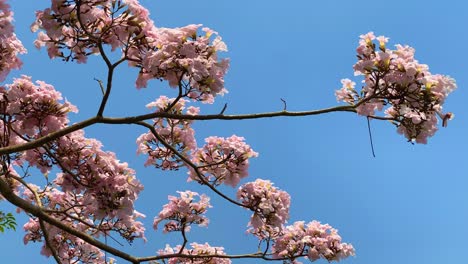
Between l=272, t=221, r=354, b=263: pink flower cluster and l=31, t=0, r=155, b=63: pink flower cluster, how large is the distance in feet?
12.2

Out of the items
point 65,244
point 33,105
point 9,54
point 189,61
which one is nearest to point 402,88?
point 189,61

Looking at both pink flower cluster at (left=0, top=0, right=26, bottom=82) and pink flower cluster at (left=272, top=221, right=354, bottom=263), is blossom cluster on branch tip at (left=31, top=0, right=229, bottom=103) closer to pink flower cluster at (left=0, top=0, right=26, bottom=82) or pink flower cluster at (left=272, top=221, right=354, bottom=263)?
pink flower cluster at (left=0, top=0, right=26, bottom=82)

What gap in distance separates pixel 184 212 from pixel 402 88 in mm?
3784

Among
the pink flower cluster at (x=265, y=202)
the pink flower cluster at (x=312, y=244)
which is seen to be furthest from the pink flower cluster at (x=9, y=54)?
the pink flower cluster at (x=312, y=244)

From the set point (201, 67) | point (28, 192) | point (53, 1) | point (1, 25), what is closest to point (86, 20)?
point (53, 1)

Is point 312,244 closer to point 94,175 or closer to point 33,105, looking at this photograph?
point 94,175

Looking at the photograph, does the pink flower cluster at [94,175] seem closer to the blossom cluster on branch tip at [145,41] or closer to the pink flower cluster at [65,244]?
the blossom cluster on branch tip at [145,41]

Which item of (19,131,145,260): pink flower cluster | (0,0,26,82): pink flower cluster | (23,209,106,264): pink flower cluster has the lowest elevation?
(19,131,145,260): pink flower cluster

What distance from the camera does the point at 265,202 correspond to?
24.5ft

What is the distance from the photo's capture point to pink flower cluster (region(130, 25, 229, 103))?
5.41 m

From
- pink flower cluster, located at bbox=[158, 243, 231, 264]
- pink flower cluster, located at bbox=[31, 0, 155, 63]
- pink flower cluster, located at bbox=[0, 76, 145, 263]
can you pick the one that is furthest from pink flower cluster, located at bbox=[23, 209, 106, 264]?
pink flower cluster, located at bbox=[31, 0, 155, 63]

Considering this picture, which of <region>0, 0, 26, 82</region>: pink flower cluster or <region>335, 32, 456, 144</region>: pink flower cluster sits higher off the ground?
<region>0, 0, 26, 82</region>: pink flower cluster

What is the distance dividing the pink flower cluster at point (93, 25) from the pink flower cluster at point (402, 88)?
2275 mm

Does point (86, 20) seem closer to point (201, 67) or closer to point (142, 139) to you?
point (201, 67)
